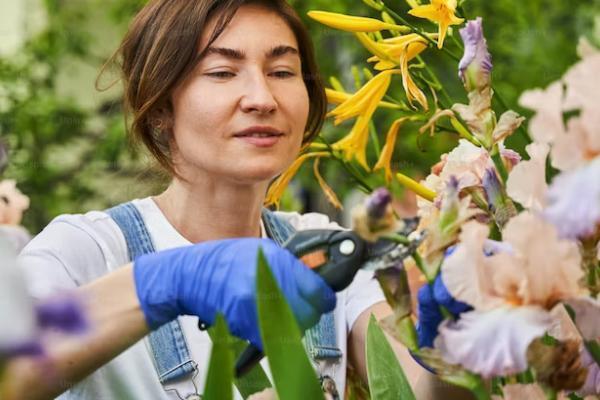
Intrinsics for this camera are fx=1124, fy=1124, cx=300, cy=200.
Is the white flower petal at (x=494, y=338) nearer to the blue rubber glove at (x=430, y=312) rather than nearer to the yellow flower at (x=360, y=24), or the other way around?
the blue rubber glove at (x=430, y=312)

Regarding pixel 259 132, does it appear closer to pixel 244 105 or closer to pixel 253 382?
pixel 244 105

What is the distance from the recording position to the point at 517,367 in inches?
25.0

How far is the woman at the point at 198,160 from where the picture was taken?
3.94 ft

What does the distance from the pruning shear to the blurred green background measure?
1922mm

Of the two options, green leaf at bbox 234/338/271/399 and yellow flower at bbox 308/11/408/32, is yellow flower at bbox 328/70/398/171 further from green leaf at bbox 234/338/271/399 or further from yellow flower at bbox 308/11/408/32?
green leaf at bbox 234/338/271/399

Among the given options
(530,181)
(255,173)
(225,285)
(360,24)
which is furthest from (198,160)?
(530,181)

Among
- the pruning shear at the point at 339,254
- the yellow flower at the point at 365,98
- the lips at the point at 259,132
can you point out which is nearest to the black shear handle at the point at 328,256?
the pruning shear at the point at 339,254

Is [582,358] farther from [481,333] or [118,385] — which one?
[118,385]

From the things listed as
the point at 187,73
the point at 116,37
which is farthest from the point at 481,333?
the point at 116,37

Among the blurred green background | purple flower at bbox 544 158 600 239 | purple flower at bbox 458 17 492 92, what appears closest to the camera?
purple flower at bbox 544 158 600 239

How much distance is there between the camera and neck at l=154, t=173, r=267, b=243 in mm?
1328

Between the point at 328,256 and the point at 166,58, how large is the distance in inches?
22.4

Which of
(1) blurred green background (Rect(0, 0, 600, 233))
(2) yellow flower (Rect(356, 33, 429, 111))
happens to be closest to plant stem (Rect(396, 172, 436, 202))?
(2) yellow flower (Rect(356, 33, 429, 111))

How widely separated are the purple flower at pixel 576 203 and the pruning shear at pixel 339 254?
0.13 metres
